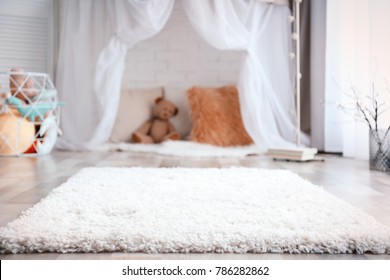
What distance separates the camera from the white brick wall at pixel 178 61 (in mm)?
4461

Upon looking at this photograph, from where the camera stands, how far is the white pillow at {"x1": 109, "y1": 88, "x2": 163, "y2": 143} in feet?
13.9

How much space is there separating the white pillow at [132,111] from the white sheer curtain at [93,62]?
41 centimetres

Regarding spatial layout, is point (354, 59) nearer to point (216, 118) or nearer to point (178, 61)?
point (216, 118)

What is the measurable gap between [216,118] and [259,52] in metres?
0.66

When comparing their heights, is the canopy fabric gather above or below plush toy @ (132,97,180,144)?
above

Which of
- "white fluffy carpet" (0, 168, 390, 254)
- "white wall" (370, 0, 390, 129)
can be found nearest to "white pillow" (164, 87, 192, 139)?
"white wall" (370, 0, 390, 129)

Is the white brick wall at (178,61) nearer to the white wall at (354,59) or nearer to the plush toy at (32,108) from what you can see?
the plush toy at (32,108)

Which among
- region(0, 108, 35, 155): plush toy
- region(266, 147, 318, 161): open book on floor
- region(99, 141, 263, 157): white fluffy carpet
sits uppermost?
region(0, 108, 35, 155): plush toy

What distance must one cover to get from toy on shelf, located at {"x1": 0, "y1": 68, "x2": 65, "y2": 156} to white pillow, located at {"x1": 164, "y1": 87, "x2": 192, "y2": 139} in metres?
1.09

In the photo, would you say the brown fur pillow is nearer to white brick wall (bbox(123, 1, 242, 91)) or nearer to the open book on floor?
white brick wall (bbox(123, 1, 242, 91))

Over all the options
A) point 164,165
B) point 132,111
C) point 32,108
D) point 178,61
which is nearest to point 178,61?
point 178,61

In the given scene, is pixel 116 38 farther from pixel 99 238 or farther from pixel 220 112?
pixel 99 238

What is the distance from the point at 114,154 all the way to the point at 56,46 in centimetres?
130

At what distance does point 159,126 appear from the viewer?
13.9ft
